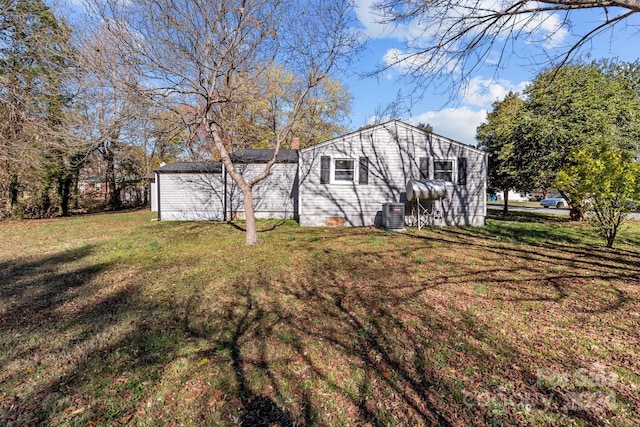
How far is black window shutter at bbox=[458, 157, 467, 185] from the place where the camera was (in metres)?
11.8

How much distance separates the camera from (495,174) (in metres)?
16.7

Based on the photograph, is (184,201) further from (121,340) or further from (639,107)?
(639,107)

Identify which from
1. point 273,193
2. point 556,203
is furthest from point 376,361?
point 556,203

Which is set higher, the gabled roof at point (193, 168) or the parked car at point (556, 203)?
the gabled roof at point (193, 168)

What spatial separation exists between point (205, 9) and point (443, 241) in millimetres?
8561

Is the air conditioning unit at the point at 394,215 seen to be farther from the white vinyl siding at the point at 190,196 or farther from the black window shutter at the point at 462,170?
the white vinyl siding at the point at 190,196

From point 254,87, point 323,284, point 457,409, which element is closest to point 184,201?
point 254,87

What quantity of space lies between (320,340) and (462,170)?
10.8 m

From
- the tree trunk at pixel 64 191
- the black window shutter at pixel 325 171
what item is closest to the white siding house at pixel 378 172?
the black window shutter at pixel 325 171

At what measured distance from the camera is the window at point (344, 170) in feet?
38.7

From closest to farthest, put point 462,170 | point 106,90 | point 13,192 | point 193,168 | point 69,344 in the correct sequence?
point 69,344, point 106,90, point 462,170, point 13,192, point 193,168

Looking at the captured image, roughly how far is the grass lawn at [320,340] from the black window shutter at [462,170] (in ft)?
18.8

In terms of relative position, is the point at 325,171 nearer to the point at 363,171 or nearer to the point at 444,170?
the point at 363,171

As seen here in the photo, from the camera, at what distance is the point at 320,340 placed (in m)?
3.24
